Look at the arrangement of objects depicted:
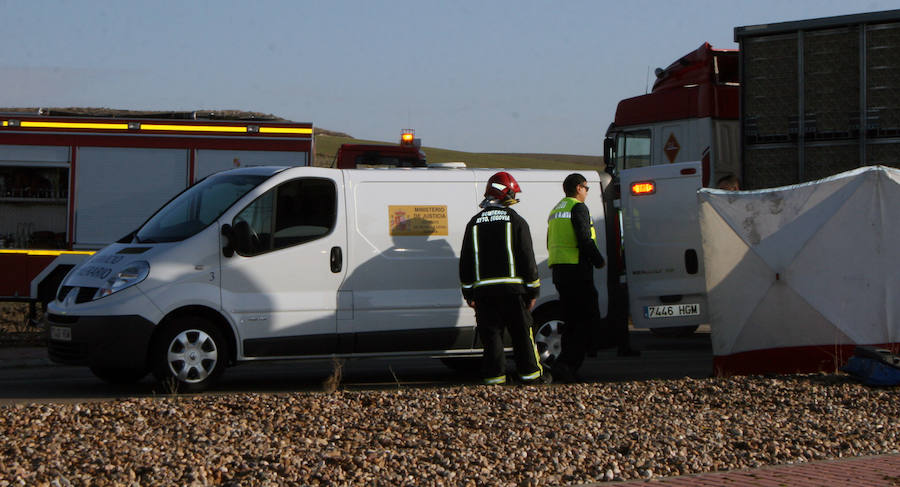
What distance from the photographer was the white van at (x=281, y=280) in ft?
31.4

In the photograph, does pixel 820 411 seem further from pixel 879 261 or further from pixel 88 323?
pixel 88 323

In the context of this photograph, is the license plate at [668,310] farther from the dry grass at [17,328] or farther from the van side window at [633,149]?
the dry grass at [17,328]

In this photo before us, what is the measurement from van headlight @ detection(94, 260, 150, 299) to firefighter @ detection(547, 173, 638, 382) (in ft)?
11.8

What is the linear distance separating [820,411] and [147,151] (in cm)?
1116

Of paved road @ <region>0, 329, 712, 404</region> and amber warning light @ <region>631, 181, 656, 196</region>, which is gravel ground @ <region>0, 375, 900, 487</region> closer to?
paved road @ <region>0, 329, 712, 404</region>

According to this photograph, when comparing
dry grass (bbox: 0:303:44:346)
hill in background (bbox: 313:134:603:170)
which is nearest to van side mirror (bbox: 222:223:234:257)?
dry grass (bbox: 0:303:44:346)

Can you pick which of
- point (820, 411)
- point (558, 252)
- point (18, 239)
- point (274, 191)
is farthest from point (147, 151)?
point (820, 411)

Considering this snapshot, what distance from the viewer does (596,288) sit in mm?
11180

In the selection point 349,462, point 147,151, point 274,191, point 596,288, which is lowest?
point 349,462

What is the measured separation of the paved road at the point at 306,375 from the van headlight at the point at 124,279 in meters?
0.90

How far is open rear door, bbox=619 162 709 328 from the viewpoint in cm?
1129

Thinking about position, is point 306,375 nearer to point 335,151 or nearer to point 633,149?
point 633,149

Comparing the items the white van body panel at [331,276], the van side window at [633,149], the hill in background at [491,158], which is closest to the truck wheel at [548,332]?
the white van body panel at [331,276]

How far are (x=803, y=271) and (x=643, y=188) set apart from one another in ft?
6.47
